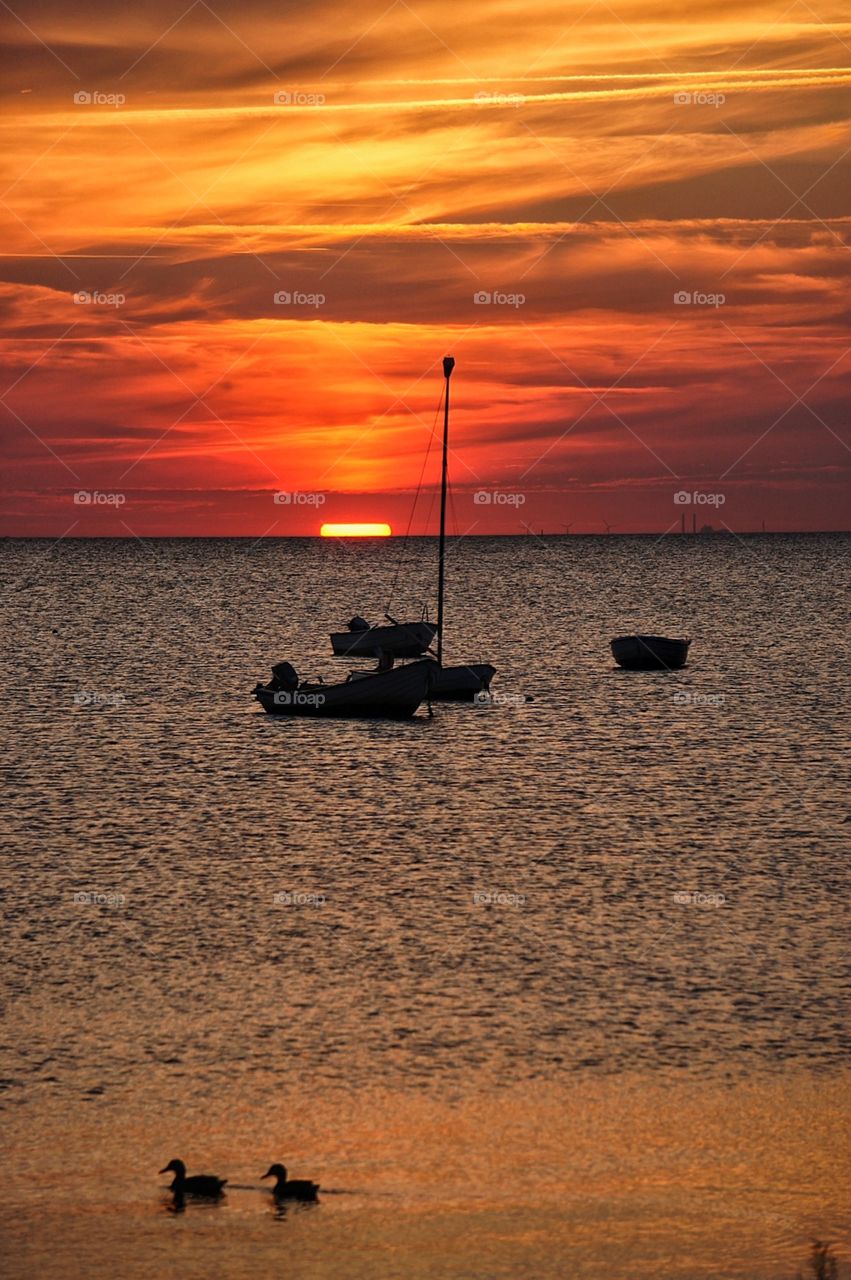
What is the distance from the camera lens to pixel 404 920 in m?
28.2

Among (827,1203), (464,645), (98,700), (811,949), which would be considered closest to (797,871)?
(811,949)

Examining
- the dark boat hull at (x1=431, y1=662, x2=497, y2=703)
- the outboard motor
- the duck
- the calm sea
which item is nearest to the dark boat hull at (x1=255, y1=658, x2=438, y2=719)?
the outboard motor

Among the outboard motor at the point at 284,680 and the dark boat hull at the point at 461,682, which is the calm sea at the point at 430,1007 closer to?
the outboard motor at the point at 284,680

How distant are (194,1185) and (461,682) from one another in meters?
52.8

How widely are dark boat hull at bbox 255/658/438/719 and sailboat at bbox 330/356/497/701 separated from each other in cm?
139

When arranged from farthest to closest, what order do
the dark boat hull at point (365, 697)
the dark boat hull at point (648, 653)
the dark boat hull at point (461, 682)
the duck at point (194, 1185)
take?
the dark boat hull at point (648, 653), the dark boat hull at point (461, 682), the dark boat hull at point (365, 697), the duck at point (194, 1185)

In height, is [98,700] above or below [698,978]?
above

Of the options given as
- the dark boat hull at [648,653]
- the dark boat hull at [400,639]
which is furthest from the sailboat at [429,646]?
the dark boat hull at [648,653]

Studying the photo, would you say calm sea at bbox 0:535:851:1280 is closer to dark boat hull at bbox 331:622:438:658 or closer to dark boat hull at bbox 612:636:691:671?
dark boat hull at bbox 612:636:691:671

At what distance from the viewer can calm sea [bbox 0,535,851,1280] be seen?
1531 centimetres

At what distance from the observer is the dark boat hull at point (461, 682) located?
223ft

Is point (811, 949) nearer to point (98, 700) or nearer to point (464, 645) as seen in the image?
point (98, 700)

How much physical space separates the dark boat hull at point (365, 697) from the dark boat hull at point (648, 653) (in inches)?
921

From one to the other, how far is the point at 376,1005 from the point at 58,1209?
7703 millimetres
